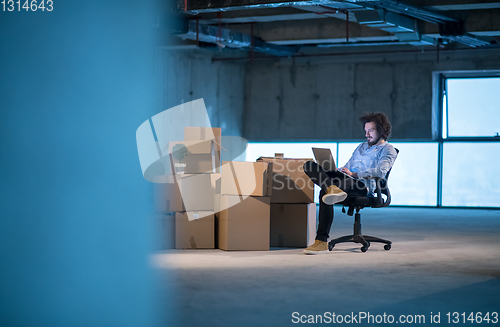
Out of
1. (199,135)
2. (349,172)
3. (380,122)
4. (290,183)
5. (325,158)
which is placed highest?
(380,122)

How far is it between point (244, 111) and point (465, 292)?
28.8 ft

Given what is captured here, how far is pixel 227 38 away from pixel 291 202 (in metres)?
4.65

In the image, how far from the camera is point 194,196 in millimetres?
4535

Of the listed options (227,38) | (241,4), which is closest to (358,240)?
(241,4)

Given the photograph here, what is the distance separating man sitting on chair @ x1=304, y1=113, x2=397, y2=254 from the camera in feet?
13.7

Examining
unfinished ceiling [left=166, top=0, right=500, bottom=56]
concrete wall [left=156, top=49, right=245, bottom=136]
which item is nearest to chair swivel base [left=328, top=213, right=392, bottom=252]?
unfinished ceiling [left=166, top=0, right=500, bottom=56]

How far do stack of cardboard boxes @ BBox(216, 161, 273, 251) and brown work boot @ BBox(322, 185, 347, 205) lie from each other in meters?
0.48

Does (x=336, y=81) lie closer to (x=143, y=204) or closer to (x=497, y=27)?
(x=497, y=27)

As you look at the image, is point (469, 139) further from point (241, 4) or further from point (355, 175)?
point (355, 175)

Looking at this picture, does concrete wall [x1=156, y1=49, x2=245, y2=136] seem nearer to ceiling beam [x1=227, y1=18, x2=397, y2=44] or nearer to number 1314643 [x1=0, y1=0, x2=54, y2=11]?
ceiling beam [x1=227, y1=18, x2=397, y2=44]

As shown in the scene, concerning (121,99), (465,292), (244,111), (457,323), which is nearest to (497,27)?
(244,111)

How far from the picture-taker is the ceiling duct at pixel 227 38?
7.93 meters

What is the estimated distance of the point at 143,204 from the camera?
139 cm

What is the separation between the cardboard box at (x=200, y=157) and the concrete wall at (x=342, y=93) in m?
6.44
